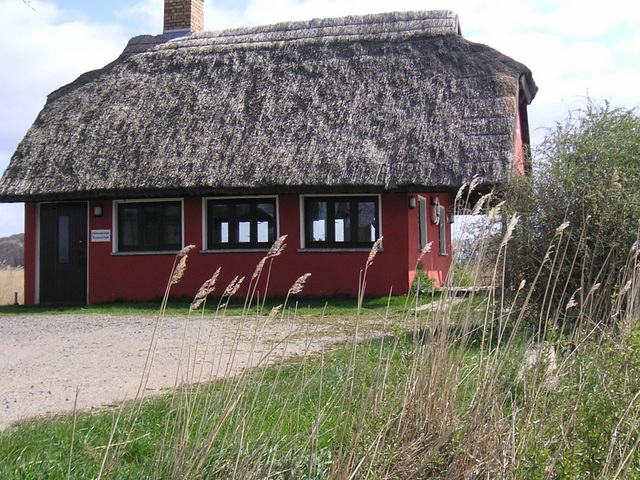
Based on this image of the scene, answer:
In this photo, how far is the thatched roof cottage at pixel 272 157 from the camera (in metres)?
11.6

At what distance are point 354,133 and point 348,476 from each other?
9.88m

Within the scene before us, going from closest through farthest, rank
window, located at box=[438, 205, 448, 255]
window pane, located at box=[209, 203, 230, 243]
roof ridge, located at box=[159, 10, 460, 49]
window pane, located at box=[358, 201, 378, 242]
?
window pane, located at box=[358, 201, 378, 242], window pane, located at box=[209, 203, 230, 243], roof ridge, located at box=[159, 10, 460, 49], window, located at box=[438, 205, 448, 255]

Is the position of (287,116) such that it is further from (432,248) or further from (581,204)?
(581,204)

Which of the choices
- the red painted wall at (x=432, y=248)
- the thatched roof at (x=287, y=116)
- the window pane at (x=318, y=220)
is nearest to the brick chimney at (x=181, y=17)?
the thatched roof at (x=287, y=116)

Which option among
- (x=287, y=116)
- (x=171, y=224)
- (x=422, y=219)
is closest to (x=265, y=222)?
(x=171, y=224)

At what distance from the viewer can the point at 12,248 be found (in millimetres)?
43406

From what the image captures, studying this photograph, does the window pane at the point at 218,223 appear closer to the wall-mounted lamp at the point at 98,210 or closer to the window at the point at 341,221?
the window at the point at 341,221

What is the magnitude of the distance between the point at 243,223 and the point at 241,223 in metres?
0.04

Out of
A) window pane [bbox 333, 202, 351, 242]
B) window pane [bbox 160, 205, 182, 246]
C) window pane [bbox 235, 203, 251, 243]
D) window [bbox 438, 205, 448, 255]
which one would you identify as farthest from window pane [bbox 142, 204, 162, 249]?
window [bbox 438, 205, 448, 255]

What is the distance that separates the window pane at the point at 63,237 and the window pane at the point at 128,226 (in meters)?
1.07

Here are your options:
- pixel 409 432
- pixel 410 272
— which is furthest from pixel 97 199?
pixel 409 432

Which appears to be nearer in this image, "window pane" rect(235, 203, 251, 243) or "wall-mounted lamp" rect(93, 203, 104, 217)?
"window pane" rect(235, 203, 251, 243)

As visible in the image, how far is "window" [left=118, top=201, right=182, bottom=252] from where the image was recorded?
13047 millimetres

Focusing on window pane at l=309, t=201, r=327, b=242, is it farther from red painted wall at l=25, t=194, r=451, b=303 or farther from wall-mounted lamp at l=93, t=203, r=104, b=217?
wall-mounted lamp at l=93, t=203, r=104, b=217
